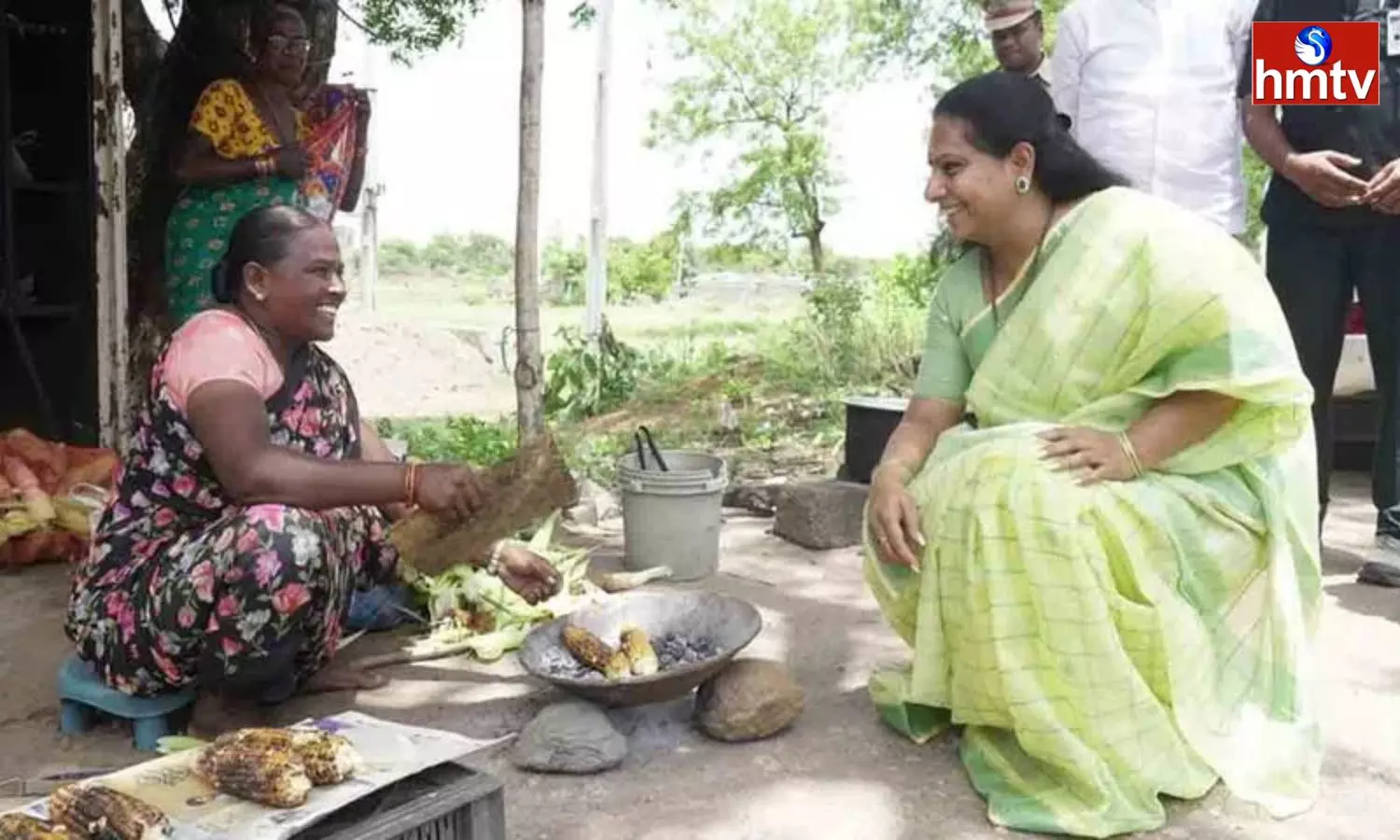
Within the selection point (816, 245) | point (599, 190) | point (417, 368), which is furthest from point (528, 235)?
point (816, 245)

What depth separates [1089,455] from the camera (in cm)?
253

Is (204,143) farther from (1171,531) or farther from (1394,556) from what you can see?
(1394,556)

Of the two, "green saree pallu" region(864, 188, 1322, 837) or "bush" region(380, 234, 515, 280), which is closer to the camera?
A: "green saree pallu" region(864, 188, 1322, 837)

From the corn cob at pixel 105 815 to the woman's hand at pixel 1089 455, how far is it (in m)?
1.69

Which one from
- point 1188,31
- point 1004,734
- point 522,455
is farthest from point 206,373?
point 1188,31

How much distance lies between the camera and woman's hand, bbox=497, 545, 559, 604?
3.39 meters

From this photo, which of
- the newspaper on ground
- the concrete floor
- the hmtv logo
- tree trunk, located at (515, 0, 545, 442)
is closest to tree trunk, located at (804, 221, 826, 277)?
tree trunk, located at (515, 0, 545, 442)

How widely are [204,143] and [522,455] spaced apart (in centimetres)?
204

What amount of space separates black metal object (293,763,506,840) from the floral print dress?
75 centimetres

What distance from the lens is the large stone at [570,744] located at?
2723 mm

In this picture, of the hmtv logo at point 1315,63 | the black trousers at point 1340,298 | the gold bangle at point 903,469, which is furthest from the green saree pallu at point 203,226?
the black trousers at point 1340,298

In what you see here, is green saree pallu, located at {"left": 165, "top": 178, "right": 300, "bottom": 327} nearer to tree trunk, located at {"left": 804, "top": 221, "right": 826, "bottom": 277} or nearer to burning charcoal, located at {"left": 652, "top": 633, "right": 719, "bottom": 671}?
burning charcoal, located at {"left": 652, "top": 633, "right": 719, "bottom": 671}

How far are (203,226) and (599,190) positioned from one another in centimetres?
647

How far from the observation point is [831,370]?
30.6 ft
